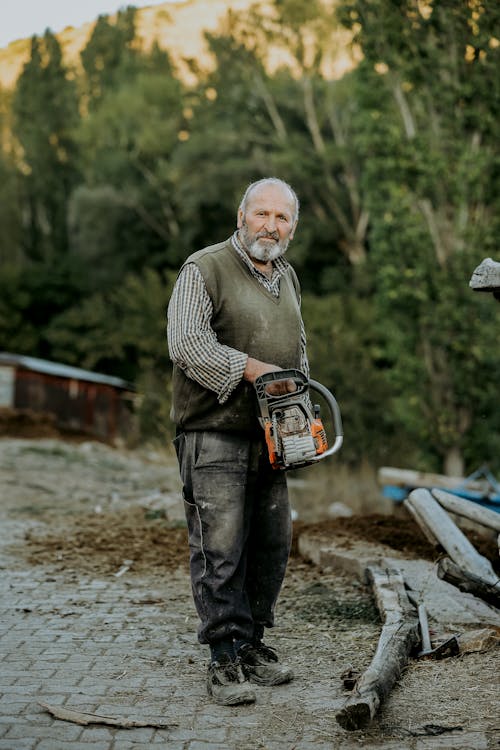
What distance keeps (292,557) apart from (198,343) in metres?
4.30

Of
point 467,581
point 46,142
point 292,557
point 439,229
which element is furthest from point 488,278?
point 46,142

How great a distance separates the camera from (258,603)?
541 cm

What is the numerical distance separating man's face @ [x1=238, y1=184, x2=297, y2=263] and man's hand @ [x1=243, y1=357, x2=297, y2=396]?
56 centimetres

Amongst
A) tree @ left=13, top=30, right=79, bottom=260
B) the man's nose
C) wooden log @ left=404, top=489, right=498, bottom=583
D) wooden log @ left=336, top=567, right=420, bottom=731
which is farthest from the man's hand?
tree @ left=13, top=30, right=79, bottom=260

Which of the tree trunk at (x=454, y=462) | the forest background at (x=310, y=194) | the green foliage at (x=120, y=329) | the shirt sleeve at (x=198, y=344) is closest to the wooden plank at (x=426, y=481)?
the forest background at (x=310, y=194)

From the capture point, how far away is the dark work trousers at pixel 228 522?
16.6 ft

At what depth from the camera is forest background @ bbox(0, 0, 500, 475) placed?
21688 mm

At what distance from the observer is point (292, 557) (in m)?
8.88

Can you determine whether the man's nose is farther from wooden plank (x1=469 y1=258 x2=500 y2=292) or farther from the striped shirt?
wooden plank (x1=469 y1=258 x2=500 y2=292)

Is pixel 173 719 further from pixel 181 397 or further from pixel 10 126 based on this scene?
pixel 10 126

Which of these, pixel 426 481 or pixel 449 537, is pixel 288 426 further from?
pixel 426 481

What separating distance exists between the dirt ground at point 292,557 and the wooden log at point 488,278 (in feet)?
6.08

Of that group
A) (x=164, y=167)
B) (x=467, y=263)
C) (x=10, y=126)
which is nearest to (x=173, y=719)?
(x=467, y=263)

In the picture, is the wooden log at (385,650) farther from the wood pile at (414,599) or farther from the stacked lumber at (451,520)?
the stacked lumber at (451,520)
